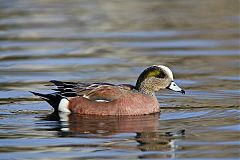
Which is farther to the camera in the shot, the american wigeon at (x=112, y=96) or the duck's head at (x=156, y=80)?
the duck's head at (x=156, y=80)

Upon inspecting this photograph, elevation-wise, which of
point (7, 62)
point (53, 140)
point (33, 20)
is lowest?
point (53, 140)

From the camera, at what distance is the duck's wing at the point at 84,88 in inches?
442

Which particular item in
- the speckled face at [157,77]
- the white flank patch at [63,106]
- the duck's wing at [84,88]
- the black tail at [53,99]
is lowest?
the white flank patch at [63,106]

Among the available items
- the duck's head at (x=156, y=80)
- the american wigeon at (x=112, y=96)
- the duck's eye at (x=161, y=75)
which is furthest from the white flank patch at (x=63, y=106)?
the duck's eye at (x=161, y=75)

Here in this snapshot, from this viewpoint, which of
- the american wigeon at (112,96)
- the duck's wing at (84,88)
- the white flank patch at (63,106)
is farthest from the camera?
the white flank patch at (63,106)

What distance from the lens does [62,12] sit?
2339 cm

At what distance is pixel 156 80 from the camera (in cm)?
1141

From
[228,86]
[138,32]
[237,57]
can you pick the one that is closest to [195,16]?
[138,32]

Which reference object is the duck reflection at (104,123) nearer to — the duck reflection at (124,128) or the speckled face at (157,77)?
the duck reflection at (124,128)

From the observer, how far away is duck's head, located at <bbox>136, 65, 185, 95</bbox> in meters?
11.4

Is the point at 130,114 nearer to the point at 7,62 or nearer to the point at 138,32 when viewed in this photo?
the point at 7,62

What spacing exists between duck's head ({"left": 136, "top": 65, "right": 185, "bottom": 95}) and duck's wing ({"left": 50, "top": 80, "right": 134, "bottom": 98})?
0.56 ft

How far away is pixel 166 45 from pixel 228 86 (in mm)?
4521

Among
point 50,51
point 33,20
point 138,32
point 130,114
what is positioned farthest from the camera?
point 33,20
